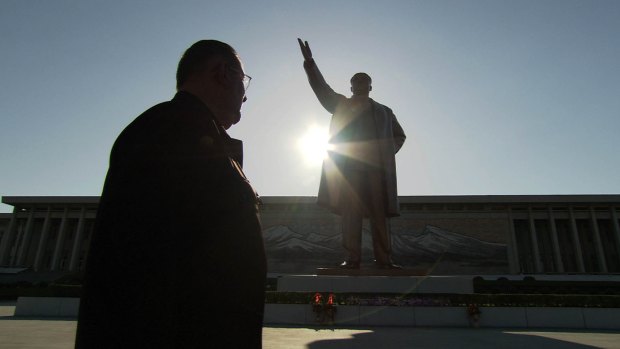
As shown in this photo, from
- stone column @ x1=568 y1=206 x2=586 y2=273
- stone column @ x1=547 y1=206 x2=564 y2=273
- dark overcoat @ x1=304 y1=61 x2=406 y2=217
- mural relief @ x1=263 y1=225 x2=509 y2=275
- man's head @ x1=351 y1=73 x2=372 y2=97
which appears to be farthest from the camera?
stone column @ x1=547 y1=206 x2=564 y2=273

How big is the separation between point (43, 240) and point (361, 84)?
45.8 m

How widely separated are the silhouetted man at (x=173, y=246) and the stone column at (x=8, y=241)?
171ft

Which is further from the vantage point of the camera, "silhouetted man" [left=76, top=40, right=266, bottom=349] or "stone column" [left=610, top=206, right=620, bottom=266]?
"stone column" [left=610, top=206, right=620, bottom=266]

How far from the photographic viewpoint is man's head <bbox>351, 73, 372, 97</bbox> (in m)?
8.50

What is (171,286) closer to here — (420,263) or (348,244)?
(348,244)

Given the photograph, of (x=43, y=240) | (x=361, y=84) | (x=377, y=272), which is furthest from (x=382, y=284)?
(x=43, y=240)

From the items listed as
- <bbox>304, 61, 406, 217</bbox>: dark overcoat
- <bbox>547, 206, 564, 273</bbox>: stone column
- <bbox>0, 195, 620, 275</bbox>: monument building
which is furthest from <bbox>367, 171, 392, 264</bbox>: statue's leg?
<bbox>547, 206, 564, 273</bbox>: stone column

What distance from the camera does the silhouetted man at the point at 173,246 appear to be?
942 mm

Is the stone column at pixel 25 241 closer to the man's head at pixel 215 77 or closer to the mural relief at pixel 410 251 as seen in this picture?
the mural relief at pixel 410 251

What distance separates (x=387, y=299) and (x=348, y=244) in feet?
4.90

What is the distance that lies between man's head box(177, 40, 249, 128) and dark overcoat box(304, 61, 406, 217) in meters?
6.98

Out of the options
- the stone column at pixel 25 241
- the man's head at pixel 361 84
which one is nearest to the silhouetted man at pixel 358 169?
the man's head at pixel 361 84

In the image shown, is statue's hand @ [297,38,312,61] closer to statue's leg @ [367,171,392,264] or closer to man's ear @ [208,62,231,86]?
statue's leg @ [367,171,392,264]

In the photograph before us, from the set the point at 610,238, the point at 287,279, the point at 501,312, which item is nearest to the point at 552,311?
the point at 501,312
